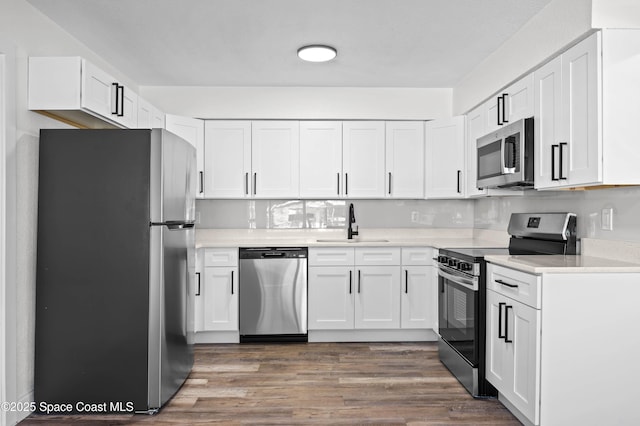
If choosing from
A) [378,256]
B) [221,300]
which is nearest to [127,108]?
[221,300]

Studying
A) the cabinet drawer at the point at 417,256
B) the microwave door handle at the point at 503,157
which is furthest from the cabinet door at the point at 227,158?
the microwave door handle at the point at 503,157

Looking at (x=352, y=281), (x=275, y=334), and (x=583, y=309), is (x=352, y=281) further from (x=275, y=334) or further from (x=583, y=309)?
(x=583, y=309)

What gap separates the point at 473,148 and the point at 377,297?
1.64 meters

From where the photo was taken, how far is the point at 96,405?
259 centimetres

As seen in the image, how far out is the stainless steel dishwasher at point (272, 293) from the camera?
4035mm

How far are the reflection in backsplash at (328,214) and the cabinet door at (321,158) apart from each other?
275 millimetres

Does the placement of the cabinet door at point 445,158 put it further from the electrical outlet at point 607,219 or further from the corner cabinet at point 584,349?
the corner cabinet at point 584,349

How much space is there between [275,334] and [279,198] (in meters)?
1.34

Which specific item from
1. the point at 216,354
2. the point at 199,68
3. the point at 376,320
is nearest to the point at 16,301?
the point at 216,354

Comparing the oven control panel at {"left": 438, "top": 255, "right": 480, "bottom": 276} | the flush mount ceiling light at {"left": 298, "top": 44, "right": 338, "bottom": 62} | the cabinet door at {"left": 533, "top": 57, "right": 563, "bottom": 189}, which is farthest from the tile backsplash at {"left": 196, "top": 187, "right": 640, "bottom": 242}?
the cabinet door at {"left": 533, "top": 57, "right": 563, "bottom": 189}

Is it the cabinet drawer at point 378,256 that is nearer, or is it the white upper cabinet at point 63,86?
the white upper cabinet at point 63,86

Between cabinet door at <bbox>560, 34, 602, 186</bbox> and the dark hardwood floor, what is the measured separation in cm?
148

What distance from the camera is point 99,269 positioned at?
258 cm

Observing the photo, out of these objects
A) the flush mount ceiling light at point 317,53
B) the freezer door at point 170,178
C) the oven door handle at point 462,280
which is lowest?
the oven door handle at point 462,280
